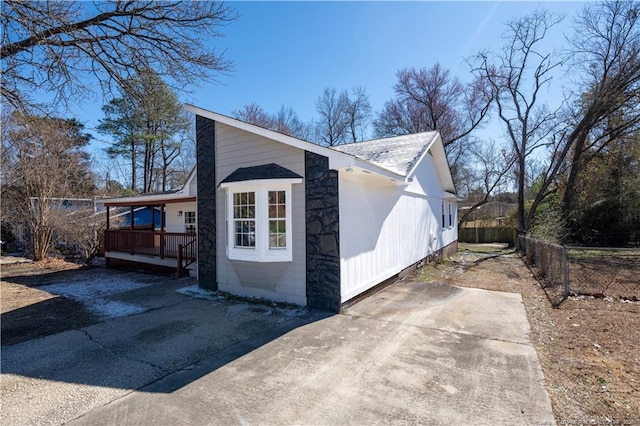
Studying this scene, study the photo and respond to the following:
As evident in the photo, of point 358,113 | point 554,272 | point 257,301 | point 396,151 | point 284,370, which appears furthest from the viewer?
point 358,113

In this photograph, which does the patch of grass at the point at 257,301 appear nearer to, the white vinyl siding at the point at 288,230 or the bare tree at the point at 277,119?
the white vinyl siding at the point at 288,230

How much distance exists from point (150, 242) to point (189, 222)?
174cm

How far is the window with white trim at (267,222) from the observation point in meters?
6.63

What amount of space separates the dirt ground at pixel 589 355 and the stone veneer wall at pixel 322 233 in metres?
3.39

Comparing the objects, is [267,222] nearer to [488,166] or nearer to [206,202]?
[206,202]

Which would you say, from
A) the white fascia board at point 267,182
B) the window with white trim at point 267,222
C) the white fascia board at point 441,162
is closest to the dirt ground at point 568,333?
the window with white trim at point 267,222

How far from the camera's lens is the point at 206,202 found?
8.29 m

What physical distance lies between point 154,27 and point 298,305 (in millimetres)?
6653

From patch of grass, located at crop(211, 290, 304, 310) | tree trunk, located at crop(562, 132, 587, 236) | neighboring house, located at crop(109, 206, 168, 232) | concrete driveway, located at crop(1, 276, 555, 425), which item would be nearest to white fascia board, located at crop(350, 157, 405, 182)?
concrete driveway, located at crop(1, 276, 555, 425)

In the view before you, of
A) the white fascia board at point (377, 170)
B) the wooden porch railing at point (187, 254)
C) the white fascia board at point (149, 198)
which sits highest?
the white fascia board at point (377, 170)

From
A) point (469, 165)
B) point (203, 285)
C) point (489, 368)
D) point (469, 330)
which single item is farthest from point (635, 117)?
point (203, 285)

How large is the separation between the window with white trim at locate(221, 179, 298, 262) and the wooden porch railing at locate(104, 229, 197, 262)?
181 inches

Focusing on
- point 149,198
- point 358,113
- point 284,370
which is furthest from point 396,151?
point 358,113

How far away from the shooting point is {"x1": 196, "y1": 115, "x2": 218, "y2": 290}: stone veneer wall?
26.8ft
